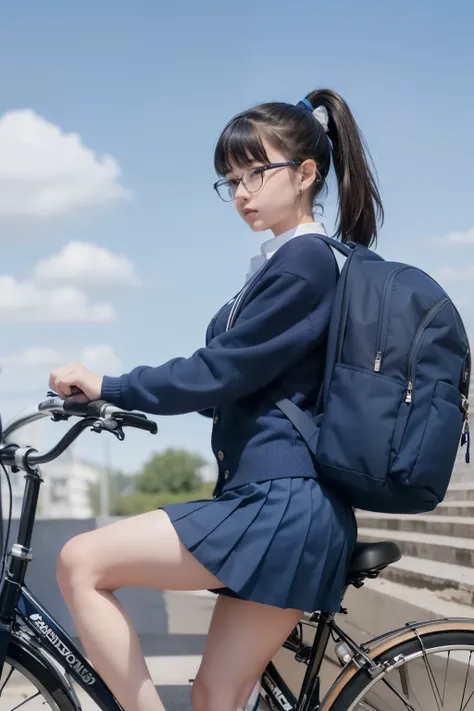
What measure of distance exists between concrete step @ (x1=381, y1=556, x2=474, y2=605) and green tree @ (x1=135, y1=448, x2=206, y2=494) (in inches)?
3525

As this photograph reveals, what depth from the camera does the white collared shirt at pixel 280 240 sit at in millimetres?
2326

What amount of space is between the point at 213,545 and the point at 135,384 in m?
0.38

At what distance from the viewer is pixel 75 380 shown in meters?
2.10

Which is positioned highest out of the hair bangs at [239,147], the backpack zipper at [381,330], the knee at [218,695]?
the hair bangs at [239,147]

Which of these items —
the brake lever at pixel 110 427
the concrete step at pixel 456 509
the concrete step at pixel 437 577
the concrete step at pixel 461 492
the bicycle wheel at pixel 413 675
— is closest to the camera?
the brake lever at pixel 110 427

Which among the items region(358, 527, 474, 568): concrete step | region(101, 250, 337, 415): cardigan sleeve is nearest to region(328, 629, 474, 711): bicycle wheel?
region(101, 250, 337, 415): cardigan sleeve

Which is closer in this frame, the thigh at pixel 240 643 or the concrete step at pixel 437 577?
the thigh at pixel 240 643

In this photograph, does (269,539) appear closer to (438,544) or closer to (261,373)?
(261,373)

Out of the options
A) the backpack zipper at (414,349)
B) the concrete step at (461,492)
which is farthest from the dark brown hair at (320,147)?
the concrete step at (461,492)

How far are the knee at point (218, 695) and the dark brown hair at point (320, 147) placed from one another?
1146 millimetres

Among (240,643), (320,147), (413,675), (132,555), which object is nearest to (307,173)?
(320,147)

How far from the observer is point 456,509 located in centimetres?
502

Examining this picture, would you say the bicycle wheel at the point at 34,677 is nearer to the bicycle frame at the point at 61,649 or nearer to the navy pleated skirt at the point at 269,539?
the bicycle frame at the point at 61,649

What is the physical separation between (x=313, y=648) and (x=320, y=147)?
1.21 m
